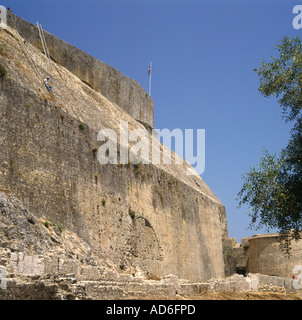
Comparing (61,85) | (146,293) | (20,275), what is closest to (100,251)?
(146,293)

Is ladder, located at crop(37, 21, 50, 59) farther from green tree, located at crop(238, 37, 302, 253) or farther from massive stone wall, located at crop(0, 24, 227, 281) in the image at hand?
green tree, located at crop(238, 37, 302, 253)

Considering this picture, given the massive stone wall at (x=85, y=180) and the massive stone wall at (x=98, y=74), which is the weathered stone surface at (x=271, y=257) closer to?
the massive stone wall at (x=85, y=180)

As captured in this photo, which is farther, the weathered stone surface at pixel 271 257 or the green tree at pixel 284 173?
the weathered stone surface at pixel 271 257

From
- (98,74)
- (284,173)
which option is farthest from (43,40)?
(284,173)

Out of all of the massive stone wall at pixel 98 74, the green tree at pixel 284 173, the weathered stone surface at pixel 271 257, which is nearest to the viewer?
the green tree at pixel 284 173

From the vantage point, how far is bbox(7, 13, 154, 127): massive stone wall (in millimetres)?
23766

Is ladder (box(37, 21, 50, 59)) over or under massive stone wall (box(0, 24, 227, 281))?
over

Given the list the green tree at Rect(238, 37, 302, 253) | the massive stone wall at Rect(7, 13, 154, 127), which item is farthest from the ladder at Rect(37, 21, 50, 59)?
the green tree at Rect(238, 37, 302, 253)

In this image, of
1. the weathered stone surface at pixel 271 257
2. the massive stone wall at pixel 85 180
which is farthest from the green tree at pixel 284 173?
the weathered stone surface at pixel 271 257

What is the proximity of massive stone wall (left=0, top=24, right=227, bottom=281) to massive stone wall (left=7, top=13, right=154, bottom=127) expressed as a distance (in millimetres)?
946

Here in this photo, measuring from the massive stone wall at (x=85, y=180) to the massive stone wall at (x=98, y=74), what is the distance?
3.10ft

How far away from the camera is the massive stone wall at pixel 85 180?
16.6 metres

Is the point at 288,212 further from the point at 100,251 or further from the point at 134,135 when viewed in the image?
Answer: the point at 134,135
